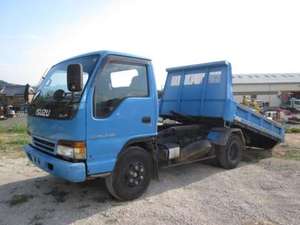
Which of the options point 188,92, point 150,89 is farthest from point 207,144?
point 150,89

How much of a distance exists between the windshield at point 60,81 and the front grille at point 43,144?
0.68 metres

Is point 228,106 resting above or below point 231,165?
above

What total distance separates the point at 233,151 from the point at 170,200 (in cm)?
307

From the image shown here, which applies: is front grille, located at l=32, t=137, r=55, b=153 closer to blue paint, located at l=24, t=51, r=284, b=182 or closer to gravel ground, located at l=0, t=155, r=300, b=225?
blue paint, located at l=24, t=51, r=284, b=182

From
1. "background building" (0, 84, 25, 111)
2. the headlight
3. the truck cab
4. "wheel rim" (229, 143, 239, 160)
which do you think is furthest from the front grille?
"background building" (0, 84, 25, 111)

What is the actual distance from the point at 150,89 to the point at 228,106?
2494 millimetres

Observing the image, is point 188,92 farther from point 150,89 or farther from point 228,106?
point 150,89

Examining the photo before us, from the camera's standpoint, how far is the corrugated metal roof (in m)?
51.7

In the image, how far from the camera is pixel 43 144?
5.13m

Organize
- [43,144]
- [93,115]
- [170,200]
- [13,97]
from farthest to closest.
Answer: [13,97] < [170,200] < [43,144] < [93,115]

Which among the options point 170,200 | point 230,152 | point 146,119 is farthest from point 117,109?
point 230,152

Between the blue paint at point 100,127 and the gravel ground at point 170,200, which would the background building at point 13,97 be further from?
the blue paint at point 100,127

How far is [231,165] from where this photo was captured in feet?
24.8

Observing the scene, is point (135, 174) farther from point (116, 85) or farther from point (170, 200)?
point (116, 85)
